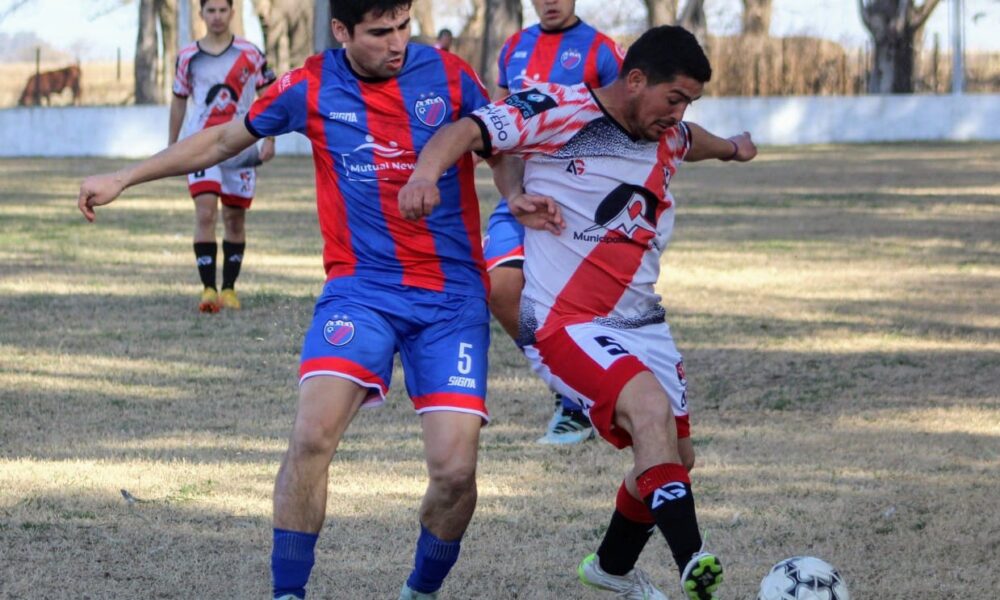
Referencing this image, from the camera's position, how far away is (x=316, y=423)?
416 centimetres

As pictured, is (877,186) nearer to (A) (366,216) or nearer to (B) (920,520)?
(B) (920,520)

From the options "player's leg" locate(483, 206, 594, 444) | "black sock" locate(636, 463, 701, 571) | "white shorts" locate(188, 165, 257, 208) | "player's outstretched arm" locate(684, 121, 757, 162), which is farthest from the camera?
"white shorts" locate(188, 165, 257, 208)

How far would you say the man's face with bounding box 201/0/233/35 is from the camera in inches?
385

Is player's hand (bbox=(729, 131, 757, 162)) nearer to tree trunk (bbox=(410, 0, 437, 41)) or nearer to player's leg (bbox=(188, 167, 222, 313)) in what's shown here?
player's leg (bbox=(188, 167, 222, 313))

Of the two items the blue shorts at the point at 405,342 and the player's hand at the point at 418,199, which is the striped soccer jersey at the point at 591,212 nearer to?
the blue shorts at the point at 405,342

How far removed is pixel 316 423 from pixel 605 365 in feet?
2.85

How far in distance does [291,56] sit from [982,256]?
1326 inches

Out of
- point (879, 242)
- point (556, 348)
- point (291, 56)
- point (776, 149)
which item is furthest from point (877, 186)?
point (291, 56)

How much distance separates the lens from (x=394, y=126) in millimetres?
4555

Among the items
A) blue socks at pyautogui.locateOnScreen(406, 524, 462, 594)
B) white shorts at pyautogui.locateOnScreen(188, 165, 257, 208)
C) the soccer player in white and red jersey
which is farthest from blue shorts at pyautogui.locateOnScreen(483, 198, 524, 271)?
white shorts at pyautogui.locateOnScreen(188, 165, 257, 208)

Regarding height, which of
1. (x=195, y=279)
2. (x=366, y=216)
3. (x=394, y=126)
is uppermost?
(x=394, y=126)

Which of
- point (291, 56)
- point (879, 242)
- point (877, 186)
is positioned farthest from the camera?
point (291, 56)

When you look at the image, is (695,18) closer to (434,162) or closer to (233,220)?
(233,220)

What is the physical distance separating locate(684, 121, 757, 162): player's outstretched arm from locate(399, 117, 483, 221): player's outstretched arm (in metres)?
0.82
